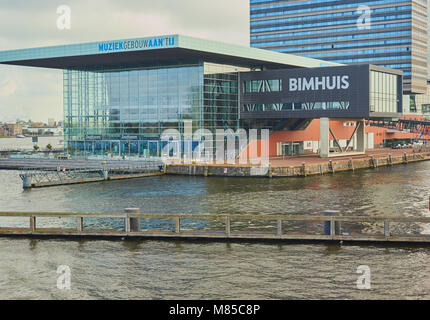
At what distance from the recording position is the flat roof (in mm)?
80250

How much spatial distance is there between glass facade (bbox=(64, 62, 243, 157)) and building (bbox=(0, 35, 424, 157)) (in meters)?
0.15

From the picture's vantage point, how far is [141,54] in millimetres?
84438

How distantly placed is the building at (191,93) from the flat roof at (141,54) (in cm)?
15

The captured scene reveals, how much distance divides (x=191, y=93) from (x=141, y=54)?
9.00 metres

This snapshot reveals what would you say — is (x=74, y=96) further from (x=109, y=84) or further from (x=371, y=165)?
(x=371, y=165)

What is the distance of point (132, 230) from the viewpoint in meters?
29.0

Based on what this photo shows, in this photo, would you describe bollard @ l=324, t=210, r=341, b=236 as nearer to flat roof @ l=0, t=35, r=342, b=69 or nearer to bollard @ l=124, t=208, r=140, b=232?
bollard @ l=124, t=208, r=140, b=232

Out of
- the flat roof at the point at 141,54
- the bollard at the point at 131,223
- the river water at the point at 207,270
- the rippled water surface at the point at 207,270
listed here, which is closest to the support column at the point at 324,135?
the flat roof at the point at 141,54

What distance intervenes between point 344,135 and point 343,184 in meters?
49.1

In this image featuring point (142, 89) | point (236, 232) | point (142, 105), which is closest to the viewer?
point (236, 232)

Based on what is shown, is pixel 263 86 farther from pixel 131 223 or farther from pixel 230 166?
pixel 131 223

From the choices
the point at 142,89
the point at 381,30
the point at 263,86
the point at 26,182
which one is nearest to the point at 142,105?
the point at 142,89

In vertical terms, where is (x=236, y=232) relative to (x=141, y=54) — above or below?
below

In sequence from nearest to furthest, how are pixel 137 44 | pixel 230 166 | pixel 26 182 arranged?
pixel 26 182 < pixel 230 166 < pixel 137 44
